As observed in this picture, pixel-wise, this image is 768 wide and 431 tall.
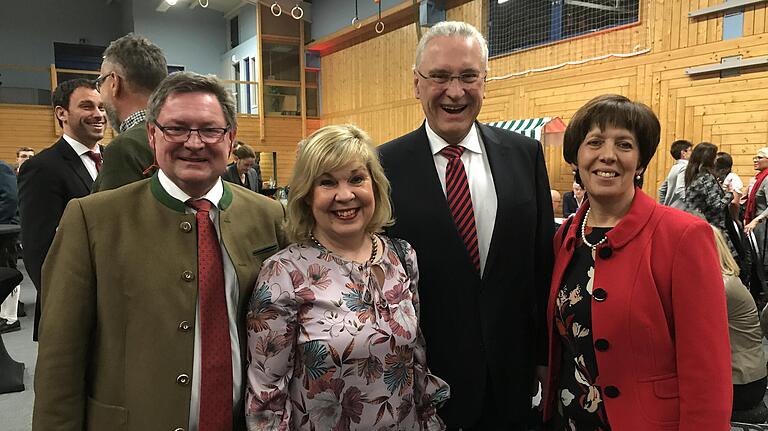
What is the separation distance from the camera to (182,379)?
1454mm

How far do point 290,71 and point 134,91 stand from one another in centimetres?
1613

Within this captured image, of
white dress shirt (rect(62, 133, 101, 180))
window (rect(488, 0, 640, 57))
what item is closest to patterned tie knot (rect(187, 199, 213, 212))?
white dress shirt (rect(62, 133, 101, 180))

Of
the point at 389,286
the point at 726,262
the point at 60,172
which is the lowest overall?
the point at 726,262

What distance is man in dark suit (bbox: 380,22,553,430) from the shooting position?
5.81 feet

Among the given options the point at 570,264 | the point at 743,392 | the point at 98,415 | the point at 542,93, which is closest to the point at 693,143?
the point at 542,93

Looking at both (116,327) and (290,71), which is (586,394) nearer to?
(116,327)

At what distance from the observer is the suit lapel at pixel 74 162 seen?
10.4 ft

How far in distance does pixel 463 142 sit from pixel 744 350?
1.77 meters

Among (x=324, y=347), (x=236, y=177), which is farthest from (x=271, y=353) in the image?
(x=236, y=177)

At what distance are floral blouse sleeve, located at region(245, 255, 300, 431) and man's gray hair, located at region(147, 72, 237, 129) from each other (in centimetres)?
53

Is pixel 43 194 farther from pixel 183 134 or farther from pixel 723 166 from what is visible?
pixel 723 166

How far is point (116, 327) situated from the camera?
1428mm

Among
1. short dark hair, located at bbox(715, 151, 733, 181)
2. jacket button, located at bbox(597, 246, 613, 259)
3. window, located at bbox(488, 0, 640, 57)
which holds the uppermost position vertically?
window, located at bbox(488, 0, 640, 57)

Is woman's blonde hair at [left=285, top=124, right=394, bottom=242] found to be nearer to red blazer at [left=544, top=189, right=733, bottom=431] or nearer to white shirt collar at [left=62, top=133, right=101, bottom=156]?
red blazer at [left=544, top=189, right=733, bottom=431]
